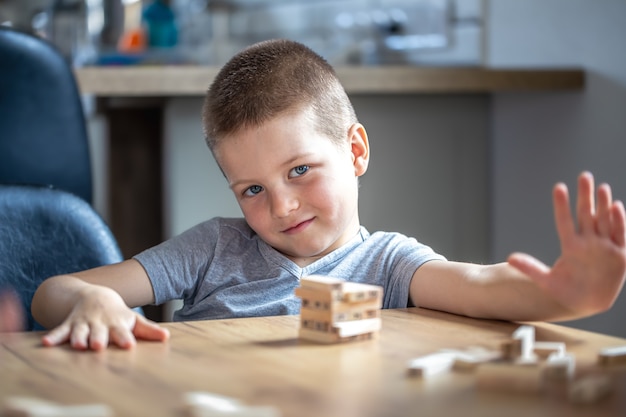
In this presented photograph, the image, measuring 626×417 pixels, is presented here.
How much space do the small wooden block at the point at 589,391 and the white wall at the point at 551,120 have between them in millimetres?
1786

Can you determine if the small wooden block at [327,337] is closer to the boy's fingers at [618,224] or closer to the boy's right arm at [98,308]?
the boy's right arm at [98,308]

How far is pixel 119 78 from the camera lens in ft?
7.85

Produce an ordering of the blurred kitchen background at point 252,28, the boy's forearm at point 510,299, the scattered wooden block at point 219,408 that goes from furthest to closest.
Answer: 1. the blurred kitchen background at point 252,28
2. the boy's forearm at point 510,299
3. the scattered wooden block at point 219,408

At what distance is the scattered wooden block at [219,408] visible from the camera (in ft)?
2.26

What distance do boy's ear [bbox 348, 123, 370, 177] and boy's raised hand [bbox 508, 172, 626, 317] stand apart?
0.51m

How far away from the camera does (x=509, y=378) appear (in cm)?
81

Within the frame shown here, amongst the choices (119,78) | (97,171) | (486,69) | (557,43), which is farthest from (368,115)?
(97,171)

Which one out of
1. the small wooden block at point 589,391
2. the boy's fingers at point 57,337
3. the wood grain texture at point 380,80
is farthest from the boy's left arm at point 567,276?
the wood grain texture at point 380,80

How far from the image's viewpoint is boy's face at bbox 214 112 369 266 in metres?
1.34

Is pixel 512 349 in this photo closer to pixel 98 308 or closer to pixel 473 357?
pixel 473 357

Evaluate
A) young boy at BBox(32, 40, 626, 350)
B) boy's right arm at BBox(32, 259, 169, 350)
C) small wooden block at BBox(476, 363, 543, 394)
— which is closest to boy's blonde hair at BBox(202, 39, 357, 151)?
young boy at BBox(32, 40, 626, 350)

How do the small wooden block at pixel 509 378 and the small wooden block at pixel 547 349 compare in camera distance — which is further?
the small wooden block at pixel 547 349

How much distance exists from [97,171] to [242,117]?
2.15 meters

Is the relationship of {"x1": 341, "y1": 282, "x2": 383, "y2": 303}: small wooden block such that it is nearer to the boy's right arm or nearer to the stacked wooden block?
the stacked wooden block
